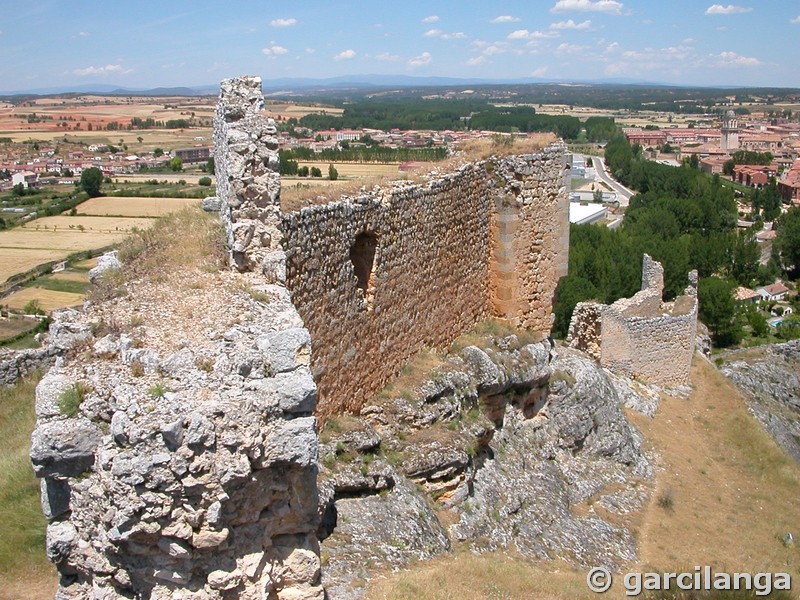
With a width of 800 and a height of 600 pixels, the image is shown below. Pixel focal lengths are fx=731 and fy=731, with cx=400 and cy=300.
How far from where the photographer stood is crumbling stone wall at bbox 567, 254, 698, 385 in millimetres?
18781

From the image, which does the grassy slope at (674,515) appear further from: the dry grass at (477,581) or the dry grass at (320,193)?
the dry grass at (320,193)

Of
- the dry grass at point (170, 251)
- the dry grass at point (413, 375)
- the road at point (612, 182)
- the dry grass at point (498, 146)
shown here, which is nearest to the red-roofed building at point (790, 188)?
the road at point (612, 182)

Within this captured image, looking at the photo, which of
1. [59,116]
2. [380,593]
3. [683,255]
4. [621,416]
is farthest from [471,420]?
[59,116]

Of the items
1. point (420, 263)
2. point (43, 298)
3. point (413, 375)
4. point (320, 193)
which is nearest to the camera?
point (320, 193)

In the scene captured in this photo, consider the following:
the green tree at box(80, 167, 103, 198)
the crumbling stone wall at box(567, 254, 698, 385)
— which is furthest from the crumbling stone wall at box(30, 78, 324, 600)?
Result: the green tree at box(80, 167, 103, 198)

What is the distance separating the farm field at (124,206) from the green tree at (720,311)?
2632 cm

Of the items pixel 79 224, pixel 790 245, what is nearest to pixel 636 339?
pixel 79 224

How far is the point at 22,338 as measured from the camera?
975 inches

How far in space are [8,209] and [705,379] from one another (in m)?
42.4

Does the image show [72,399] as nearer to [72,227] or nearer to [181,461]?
[181,461]

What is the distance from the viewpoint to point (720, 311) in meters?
36.9

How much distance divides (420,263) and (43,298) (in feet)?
77.4

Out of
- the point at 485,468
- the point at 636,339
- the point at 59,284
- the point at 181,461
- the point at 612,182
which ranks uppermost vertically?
the point at 181,461

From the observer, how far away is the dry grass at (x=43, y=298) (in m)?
28.4
